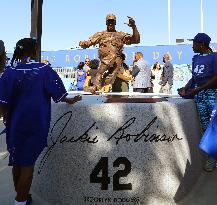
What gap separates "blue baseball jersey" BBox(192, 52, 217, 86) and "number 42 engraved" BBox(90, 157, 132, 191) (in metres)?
1.40

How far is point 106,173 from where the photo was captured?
3.28m

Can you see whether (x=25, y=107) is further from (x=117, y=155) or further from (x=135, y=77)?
(x=135, y=77)

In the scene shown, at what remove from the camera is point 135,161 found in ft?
10.8

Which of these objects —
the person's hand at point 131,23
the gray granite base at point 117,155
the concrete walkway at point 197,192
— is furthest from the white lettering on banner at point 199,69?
the person's hand at point 131,23

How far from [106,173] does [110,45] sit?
2.36 meters

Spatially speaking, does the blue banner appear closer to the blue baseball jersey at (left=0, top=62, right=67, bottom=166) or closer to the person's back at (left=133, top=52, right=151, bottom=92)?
the person's back at (left=133, top=52, right=151, bottom=92)

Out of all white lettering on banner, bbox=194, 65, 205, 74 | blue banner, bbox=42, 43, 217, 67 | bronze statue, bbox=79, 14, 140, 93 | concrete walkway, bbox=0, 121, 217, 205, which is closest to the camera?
concrete walkway, bbox=0, 121, 217, 205

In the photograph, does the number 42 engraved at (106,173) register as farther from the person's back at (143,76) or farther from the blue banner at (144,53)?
the blue banner at (144,53)

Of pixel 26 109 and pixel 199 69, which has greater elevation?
pixel 199 69

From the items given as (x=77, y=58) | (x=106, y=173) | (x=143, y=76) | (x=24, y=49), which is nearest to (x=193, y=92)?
(x=106, y=173)

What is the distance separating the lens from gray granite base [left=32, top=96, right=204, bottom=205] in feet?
10.8

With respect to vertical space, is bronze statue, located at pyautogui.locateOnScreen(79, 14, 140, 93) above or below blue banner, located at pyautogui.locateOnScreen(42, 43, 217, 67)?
below

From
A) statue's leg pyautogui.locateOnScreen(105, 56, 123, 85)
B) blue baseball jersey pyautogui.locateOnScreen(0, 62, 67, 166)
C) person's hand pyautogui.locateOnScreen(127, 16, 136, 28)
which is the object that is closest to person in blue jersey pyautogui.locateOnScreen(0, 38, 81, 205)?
blue baseball jersey pyautogui.locateOnScreen(0, 62, 67, 166)

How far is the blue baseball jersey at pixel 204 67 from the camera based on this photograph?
4.03m
